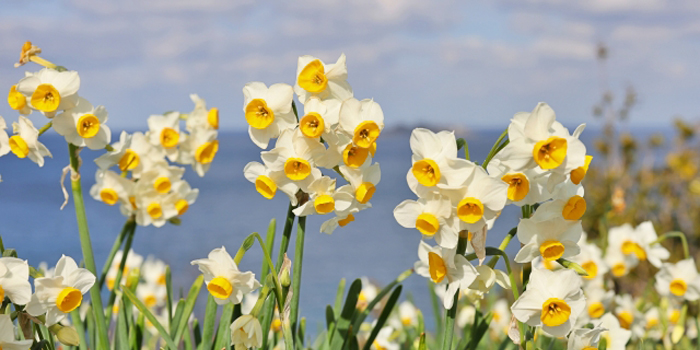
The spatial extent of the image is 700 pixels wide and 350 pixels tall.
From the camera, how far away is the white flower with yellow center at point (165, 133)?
1.72 meters

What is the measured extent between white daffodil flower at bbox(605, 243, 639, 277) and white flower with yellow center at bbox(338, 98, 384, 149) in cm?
168

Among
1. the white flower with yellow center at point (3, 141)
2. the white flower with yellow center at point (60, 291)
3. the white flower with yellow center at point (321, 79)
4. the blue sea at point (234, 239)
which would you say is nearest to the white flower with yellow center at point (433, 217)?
the white flower with yellow center at point (321, 79)

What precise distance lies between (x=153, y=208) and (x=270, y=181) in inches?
29.0

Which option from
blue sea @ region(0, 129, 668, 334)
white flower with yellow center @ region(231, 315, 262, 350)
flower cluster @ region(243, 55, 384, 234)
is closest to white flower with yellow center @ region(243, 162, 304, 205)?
flower cluster @ region(243, 55, 384, 234)

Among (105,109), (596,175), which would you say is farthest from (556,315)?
(596,175)

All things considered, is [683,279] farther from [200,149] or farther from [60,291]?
[60,291]

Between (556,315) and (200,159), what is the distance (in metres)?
1.16

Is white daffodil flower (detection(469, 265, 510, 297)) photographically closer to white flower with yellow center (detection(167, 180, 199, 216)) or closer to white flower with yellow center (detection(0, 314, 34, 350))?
white flower with yellow center (detection(0, 314, 34, 350))

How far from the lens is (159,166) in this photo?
171 centimetres

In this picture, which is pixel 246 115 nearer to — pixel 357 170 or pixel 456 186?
pixel 357 170

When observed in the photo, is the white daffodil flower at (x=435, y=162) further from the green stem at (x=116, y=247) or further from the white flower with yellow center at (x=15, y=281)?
the green stem at (x=116, y=247)

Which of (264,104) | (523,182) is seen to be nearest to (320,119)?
(264,104)

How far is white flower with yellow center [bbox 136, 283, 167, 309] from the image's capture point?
2727 millimetres

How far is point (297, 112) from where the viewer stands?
3.79ft
